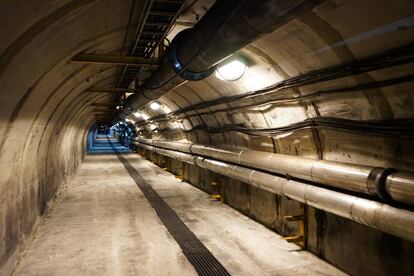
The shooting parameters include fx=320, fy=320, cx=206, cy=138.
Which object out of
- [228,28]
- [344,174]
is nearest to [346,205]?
[344,174]

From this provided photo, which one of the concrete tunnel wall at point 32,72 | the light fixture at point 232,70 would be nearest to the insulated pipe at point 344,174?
the light fixture at point 232,70

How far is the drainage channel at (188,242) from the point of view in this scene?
4.73 meters

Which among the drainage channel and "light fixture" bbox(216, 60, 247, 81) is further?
"light fixture" bbox(216, 60, 247, 81)

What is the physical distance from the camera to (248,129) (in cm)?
681

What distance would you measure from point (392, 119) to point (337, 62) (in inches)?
36.0

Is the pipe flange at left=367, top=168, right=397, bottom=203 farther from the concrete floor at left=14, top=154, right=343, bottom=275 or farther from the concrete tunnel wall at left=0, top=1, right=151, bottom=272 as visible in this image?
the concrete tunnel wall at left=0, top=1, right=151, bottom=272

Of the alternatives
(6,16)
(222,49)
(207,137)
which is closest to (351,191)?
(222,49)

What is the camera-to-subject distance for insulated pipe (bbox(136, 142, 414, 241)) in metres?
3.06

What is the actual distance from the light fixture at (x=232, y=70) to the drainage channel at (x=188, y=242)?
2908mm

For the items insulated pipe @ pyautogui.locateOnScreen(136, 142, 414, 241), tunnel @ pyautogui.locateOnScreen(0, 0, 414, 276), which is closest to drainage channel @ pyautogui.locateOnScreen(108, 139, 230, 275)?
tunnel @ pyautogui.locateOnScreen(0, 0, 414, 276)

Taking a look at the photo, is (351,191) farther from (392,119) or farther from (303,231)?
(303,231)

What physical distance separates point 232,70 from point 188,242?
3.13 meters

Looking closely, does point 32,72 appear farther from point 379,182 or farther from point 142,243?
point 379,182

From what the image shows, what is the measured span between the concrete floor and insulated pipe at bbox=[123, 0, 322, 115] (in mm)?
2938
